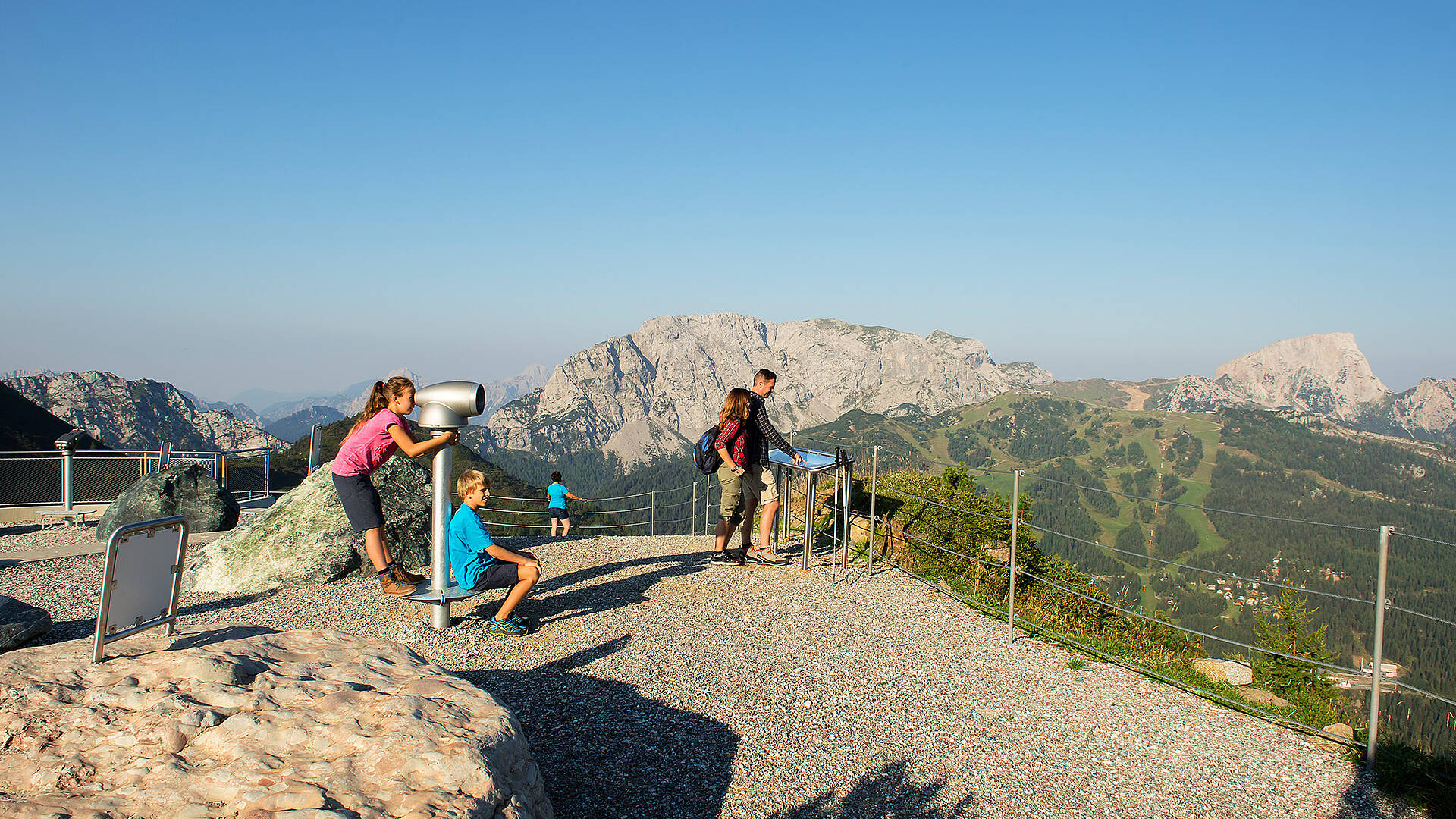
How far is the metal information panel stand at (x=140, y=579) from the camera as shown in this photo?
12.6 ft

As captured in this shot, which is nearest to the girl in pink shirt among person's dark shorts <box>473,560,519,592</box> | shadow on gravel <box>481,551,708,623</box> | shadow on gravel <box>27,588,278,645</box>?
person's dark shorts <box>473,560,519,592</box>

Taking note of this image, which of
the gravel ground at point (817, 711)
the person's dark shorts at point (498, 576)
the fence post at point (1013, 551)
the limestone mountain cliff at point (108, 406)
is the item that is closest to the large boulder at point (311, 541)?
the gravel ground at point (817, 711)

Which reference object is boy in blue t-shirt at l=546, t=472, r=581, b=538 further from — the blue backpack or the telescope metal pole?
the telescope metal pole

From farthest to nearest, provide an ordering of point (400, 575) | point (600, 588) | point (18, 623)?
point (600, 588) < point (400, 575) < point (18, 623)

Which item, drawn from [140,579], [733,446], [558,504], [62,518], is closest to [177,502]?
[62,518]

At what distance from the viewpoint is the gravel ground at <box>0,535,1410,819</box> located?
4676mm

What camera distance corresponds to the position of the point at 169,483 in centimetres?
1242

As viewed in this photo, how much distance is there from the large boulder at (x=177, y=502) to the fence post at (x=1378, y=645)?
14.1 metres

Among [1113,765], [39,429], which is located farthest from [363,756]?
[39,429]

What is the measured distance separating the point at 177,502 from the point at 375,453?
7.93 metres

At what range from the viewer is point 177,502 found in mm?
12531

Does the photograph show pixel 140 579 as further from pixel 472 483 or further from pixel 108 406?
pixel 108 406

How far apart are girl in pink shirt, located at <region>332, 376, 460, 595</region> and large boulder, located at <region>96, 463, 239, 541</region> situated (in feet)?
21.0

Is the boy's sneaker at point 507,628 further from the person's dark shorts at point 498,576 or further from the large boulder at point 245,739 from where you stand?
the large boulder at point 245,739
